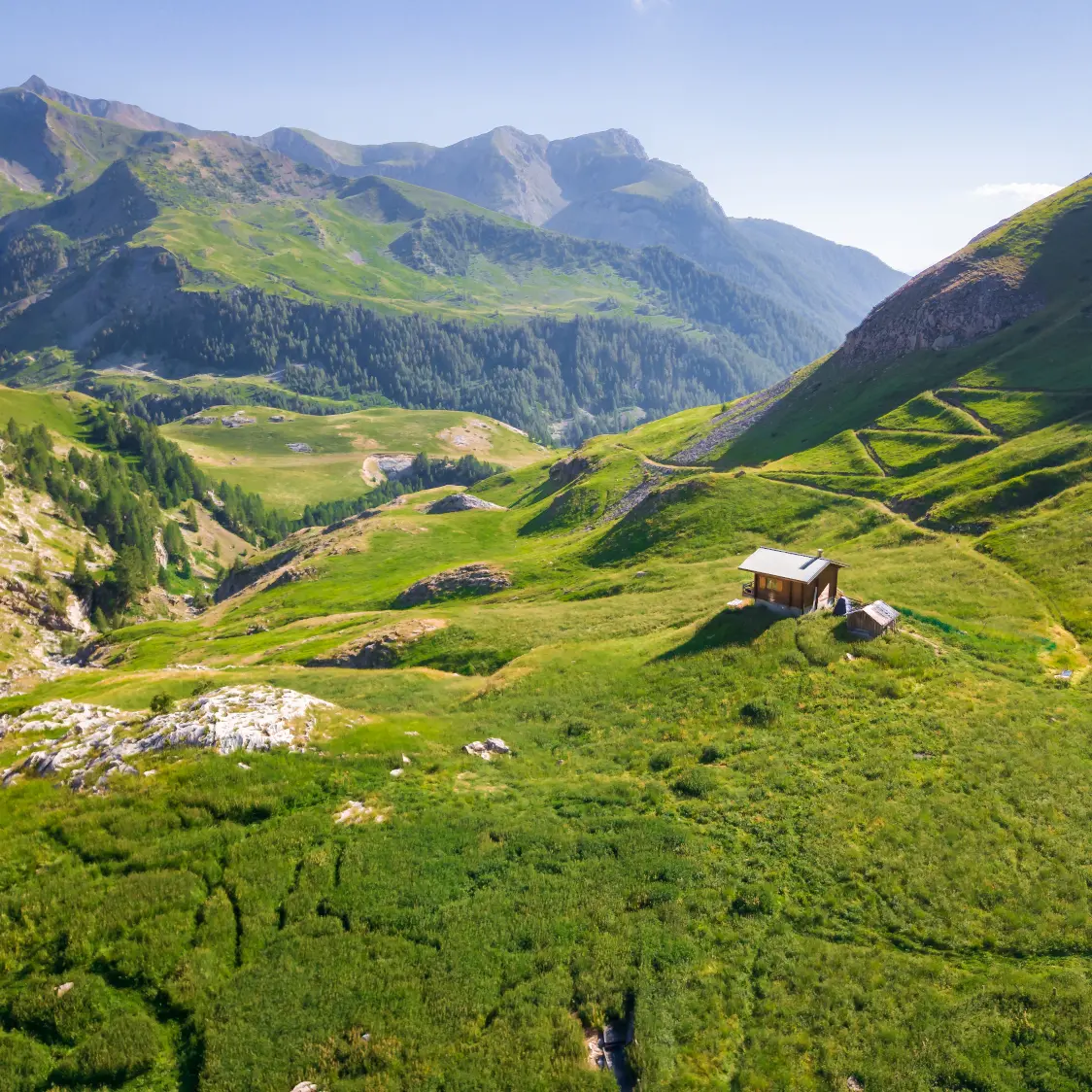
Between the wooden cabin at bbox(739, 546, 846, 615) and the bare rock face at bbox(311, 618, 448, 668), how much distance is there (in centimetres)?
4145

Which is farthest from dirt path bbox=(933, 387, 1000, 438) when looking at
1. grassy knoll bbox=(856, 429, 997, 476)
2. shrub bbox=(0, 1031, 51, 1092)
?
shrub bbox=(0, 1031, 51, 1092)

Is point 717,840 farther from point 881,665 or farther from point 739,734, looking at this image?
point 881,665

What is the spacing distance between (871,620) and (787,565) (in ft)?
24.2

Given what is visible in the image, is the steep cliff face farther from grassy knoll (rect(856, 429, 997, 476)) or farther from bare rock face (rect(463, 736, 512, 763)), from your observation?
bare rock face (rect(463, 736, 512, 763))

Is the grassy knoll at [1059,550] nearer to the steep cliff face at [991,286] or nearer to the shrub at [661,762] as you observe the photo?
the shrub at [661,762]

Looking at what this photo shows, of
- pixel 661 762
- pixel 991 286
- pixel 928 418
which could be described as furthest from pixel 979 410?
pixel 661 762

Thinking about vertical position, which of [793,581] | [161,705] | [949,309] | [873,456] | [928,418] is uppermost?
[949,309]

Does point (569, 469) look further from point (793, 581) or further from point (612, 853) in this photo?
point (612, 853)

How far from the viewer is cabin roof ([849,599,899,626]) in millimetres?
46728

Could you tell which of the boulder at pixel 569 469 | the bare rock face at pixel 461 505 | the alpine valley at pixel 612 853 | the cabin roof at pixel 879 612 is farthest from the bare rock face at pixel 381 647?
the bare rock face at pixel 461 505

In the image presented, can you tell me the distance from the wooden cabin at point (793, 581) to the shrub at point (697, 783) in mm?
19075

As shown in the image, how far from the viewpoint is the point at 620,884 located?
2869cm

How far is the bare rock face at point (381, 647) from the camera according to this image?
77.9m

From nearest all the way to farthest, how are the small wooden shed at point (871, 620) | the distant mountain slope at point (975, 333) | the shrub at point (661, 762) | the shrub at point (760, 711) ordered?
the shrub at point (661, 762) → the shrub at point (760, 711) → the small wooden shed at point (871, 620) → the distant mountain slope at point (975, 333)
